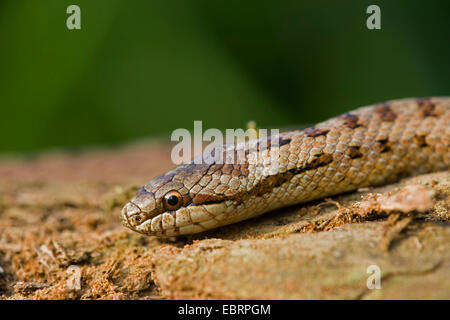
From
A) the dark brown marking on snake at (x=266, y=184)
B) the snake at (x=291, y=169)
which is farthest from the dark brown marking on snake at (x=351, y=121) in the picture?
the dark brown marking on snake at (x=266, y=184)

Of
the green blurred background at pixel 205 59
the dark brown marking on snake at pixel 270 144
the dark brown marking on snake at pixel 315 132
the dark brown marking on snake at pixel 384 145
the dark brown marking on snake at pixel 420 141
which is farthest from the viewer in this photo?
the green blurred background at pixel 205 59

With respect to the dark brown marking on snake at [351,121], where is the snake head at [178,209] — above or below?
below

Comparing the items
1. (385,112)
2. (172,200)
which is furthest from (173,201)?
(385,112)

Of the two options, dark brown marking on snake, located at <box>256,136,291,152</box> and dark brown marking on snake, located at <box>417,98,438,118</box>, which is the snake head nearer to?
dark brown marking on snake, located at <box>256,136,291,152</box>

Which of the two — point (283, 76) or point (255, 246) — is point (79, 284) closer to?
point (255, 246)

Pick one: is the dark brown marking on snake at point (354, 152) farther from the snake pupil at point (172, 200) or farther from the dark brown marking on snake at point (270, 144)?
the snake pupil at point (172, 200)

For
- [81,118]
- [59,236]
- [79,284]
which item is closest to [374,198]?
[79,284]
